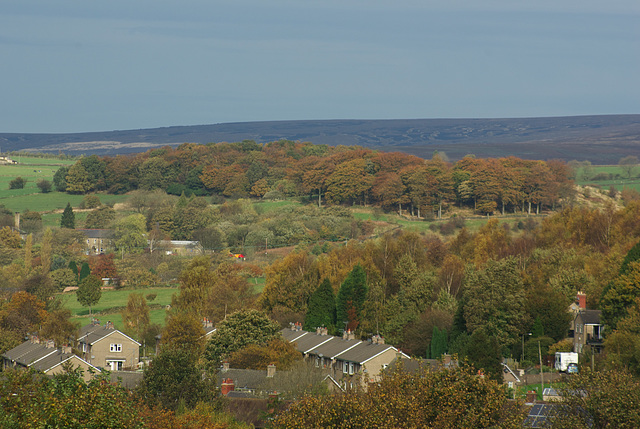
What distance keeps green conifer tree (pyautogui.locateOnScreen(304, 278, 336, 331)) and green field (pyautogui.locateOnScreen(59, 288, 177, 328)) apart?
13.3 metres

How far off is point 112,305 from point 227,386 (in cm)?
4371

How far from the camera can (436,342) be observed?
205 feet

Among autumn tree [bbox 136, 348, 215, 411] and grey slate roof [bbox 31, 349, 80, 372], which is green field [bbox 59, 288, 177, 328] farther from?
autumn tree [bbox 136, 348, 215, 411]

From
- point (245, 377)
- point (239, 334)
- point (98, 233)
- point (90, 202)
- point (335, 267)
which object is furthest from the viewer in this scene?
point (90, 202)

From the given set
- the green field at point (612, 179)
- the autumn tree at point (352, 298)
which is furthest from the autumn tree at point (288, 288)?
the green field at point (612, 179)

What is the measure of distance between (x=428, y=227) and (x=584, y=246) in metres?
43.7

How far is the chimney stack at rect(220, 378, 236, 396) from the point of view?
157 feet

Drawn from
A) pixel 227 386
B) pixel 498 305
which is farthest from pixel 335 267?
pixel 227 386

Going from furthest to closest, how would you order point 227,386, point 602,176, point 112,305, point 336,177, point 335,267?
point 602,176
point 336,177
point 112,305
point 335,267
point 227,386

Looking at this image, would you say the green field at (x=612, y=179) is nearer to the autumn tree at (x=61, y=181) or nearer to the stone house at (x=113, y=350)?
the autumn tree at (x=61, y=181)

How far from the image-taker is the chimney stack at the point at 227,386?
47812mm

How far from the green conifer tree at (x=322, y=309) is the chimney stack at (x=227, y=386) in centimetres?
2319

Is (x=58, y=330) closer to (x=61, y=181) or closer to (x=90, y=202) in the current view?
(x=90, y=202)

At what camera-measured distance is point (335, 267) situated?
83.1 m
